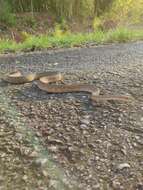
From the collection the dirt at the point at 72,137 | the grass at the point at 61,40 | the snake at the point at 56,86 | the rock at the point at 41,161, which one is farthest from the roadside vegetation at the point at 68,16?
the rock at the point at 41,161

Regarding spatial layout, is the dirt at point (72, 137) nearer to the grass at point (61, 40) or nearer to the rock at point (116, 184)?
the rock at point (116, 184)

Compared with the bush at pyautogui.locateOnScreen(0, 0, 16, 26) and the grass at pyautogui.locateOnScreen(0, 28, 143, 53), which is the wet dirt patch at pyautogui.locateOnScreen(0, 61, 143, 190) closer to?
the grass at pyautogui.locateOnScreen(0, 28, 143, 53)

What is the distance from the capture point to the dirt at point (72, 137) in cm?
262

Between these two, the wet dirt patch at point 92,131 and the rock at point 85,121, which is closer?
the wet dirt patch at point 92,131

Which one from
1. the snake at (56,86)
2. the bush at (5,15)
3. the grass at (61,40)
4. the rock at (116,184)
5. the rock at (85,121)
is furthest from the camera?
the bush at (5,15)

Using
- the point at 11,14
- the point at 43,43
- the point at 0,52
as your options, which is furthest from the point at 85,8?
the point at 0,52

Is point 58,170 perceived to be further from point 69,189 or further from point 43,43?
point 43,43

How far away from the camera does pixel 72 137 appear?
325 cm

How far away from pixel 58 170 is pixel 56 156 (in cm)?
21

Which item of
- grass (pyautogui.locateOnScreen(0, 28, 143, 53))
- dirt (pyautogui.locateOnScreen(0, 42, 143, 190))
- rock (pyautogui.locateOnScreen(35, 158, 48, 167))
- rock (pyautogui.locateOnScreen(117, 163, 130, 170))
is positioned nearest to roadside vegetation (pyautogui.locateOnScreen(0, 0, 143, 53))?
grass (pyautogui.locateOnScreen(0, 28, 143, 53))

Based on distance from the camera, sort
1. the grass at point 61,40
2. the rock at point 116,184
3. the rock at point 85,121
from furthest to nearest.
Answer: the grass at point 61,40
the rock at point 85,121
the rock at point 116,184

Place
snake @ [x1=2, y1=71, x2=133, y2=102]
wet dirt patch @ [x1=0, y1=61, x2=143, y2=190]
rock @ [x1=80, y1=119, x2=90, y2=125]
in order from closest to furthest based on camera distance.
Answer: wet dirt patch @ [x1=0, y1=61, x2=143, y2=190]
rock @ [x1=80, y1=119, x2=90, y2=125]
snake @ [x1=2, y1=71, x2=133, y2=102]

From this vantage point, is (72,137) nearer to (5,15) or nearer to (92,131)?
(92,131)

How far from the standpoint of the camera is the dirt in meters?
2.62
